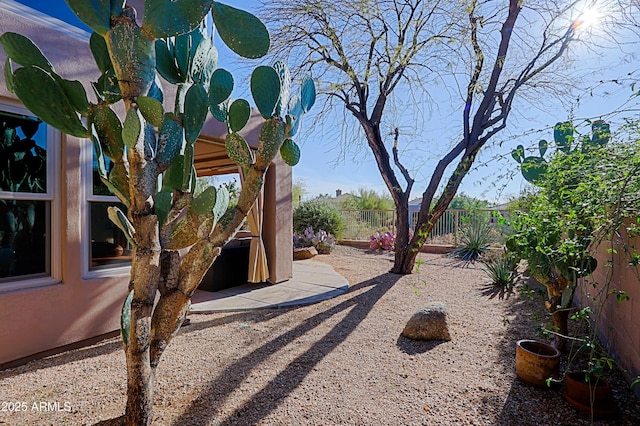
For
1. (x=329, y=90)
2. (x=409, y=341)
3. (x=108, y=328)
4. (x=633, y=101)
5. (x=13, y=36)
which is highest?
(x=329, y=90)

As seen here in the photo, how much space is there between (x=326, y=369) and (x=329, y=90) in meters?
5.62

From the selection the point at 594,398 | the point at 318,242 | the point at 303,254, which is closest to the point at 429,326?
the point at 594,398

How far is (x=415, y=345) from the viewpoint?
3.15 metres

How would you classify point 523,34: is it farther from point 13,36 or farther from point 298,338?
point 13,36

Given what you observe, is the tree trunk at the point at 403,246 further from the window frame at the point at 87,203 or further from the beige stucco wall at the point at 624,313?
the window frame at the point at 87,203

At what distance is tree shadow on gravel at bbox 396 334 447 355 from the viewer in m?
3.01

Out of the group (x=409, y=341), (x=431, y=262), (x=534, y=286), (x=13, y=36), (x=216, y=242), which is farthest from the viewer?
(x=431, y=262)

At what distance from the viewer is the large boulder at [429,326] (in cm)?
325

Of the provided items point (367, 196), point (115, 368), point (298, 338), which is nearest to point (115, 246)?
point (115, 368)

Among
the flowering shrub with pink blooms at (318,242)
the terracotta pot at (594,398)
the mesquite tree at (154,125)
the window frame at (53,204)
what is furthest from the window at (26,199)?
the flowering shrub with pink blooms at (318,242)

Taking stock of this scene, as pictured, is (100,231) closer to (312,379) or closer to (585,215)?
(312,379)

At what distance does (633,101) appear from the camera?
1.91m

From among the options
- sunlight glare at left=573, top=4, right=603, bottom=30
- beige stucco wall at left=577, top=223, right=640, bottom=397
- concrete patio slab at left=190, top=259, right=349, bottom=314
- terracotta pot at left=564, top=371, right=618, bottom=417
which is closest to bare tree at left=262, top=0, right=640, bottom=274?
sunlight glare at left=573, top=4, right=603, bottom=30

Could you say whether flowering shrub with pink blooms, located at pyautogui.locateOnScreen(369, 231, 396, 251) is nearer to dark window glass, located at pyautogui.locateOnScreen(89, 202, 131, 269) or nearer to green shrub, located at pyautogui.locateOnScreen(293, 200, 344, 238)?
green shrub, located at pyautogui.locateOnScreen(293, 200, 344, 238)
